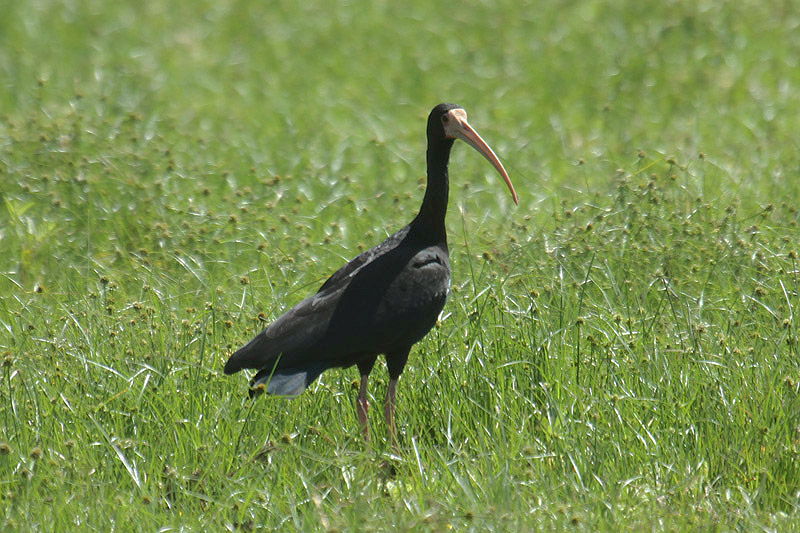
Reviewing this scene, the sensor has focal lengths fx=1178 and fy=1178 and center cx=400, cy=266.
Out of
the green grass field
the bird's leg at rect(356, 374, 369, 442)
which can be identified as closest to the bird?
the bird's leg at rect(356, 374, 369, 442)

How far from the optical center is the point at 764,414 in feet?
13.5

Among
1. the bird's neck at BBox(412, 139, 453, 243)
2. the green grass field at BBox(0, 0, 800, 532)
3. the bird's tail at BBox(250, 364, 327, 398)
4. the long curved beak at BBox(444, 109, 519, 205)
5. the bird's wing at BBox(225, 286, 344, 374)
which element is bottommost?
the green grass field at BBox(0, 0, 800, 532)

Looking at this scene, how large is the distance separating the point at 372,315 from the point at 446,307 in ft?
2.86

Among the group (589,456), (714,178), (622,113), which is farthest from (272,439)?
(622,113)

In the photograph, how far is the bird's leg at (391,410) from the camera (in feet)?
14.1

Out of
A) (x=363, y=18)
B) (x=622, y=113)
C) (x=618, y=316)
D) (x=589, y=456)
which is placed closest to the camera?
(x=589, y=456)

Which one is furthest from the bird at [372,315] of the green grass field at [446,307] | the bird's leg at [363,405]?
the green grass field at [446,307]

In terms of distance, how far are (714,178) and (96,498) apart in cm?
439

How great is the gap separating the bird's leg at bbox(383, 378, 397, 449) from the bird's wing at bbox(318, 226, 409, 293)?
45 centimetres

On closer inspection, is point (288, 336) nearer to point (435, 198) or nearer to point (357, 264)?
point (357, 264)

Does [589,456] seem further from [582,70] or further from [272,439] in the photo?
[582,70]

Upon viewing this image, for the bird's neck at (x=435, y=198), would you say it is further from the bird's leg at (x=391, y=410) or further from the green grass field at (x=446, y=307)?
the bird's leg at (x=391, y=410)

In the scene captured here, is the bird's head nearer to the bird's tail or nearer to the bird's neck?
the bird's neck

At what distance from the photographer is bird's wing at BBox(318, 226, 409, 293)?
4.59 metres
